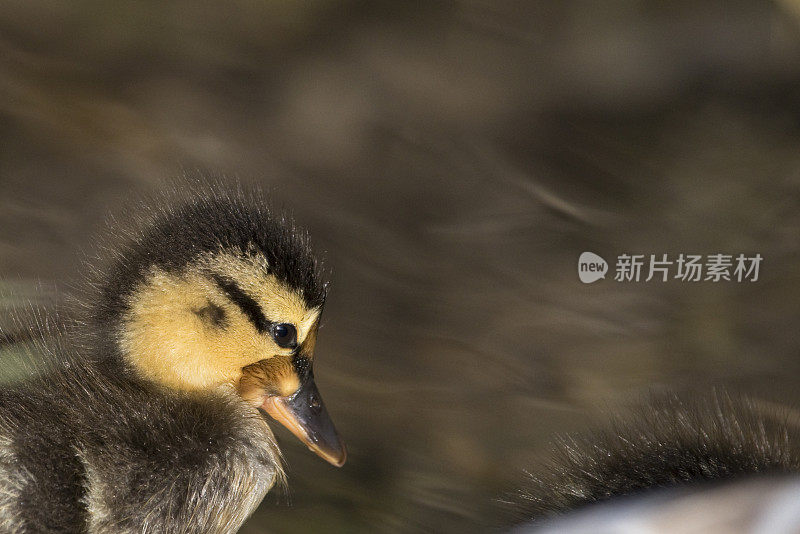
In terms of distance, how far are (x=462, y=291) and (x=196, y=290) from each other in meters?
0.28

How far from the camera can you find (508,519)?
91 centimetres

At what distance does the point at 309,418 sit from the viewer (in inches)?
30.7

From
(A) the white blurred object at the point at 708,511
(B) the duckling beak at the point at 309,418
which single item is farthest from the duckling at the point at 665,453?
(B) the duckling beak at the point at 309,418

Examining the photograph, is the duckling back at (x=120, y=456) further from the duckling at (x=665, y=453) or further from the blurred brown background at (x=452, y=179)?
the duckling at (x=665, y=453)

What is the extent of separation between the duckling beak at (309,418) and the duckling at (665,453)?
0.72 feet

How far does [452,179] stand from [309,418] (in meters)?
0.26

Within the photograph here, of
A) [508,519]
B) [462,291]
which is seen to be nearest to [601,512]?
[508,519]

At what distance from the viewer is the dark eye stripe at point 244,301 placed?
692 millimetres

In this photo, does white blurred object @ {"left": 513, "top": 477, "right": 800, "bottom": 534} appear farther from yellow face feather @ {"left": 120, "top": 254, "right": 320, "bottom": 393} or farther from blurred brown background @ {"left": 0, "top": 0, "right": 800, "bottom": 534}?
yellow face feather @ {"left": 120, "top": 254, "right": 320, "bottom": 393}

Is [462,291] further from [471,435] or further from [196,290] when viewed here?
[196,290]

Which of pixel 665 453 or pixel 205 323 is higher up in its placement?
pixel 665 453

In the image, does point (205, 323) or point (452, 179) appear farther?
point (452, 179)

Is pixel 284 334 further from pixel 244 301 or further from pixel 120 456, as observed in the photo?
pixel 120 456

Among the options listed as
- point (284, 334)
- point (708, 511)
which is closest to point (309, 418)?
point (284, 334)
